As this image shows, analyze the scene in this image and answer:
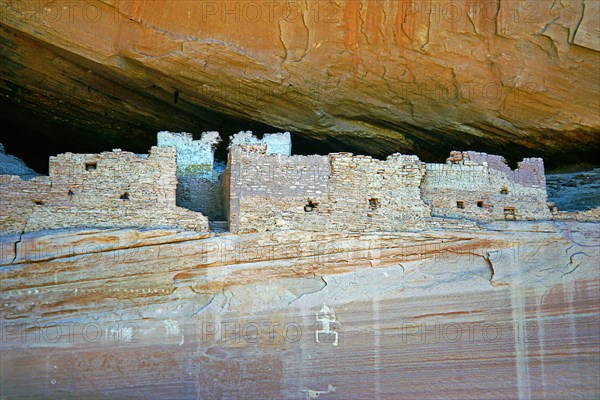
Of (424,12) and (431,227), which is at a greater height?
(424,12)

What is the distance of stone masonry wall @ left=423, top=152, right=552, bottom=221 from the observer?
12.1m

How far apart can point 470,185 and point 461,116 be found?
1554mm

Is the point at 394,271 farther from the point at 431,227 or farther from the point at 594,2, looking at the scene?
the point at 594,2

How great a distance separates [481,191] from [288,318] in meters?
3.07

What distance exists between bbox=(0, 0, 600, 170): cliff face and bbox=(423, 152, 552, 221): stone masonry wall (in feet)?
3.86

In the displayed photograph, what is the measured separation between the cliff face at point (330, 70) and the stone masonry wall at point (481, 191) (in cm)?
118

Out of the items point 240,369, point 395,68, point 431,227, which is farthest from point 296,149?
point 240,369

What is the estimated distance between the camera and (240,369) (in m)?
10.7

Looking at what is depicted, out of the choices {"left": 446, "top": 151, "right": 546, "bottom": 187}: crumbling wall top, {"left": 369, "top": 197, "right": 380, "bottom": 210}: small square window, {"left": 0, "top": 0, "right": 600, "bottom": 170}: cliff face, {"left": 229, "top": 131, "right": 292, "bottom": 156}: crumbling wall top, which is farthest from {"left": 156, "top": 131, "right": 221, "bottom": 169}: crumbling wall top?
{"left": 446, "top": 151, "right": 546, "bottom": 187}: crumbling wall top

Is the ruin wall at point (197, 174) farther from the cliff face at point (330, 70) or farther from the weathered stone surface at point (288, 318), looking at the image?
the weathered stone surface at point (288, 318)

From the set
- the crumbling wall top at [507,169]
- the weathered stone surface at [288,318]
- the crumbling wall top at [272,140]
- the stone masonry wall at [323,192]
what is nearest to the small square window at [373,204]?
the stone masonry wall at [323,192]

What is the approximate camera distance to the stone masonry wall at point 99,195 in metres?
11.2

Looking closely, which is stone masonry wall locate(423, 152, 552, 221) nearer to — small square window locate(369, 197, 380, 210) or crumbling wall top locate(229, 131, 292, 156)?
small square window locate(369, 197, 380, 210)

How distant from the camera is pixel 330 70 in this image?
41.7 ft
